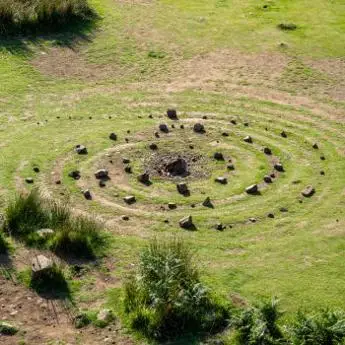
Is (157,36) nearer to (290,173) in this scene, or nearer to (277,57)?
(277,57)

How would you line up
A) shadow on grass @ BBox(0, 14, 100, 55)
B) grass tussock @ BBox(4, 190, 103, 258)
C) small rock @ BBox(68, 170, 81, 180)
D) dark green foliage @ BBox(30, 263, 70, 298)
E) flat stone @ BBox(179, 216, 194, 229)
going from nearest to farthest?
dark green foliage @ BBox(30, 263, 70, 298)
grass tussock @ BBox(4, 190, 103, 258)
flat stone @ BBox(179, 216, 194, 229)
small rock @ BBox(68, 170, 81, 180)
shadow on grass @ BBox(0, 14, 100, 55)

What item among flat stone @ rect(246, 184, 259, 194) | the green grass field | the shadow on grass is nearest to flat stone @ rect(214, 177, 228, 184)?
the green grass field

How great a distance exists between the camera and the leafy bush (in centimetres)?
1013

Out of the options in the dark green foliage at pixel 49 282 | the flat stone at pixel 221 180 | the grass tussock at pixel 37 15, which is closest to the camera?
the dark green foliage at pixel 49 282

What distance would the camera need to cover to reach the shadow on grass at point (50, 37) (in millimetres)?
20094

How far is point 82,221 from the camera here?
12.0 m

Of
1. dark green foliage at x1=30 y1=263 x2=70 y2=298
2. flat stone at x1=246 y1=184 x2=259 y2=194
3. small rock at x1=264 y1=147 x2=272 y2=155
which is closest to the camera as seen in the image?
dark green foliage at x1=30 y1=263 x2=70 y2=298

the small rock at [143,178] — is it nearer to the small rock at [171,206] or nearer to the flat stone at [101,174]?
the flat stone at [101,174]

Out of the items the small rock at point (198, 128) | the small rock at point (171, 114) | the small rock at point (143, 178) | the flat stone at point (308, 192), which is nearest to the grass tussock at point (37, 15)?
the small rock at point (171, 114)

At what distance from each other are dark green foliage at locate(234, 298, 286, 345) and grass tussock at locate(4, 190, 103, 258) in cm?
272

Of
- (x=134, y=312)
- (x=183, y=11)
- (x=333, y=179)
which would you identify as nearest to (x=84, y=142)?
(x=333, y=179)

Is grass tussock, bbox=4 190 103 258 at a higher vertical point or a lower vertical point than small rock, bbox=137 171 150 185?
higher

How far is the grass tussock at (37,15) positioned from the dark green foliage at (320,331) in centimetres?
1362

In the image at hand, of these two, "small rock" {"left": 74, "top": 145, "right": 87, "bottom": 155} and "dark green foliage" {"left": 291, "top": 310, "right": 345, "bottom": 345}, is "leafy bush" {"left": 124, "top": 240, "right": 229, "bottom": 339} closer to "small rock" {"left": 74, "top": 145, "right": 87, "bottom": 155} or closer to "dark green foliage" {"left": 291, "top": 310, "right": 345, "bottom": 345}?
"dark green foliage" {"left": 291, "top": 310, "right": 345, "bottom": 345}
